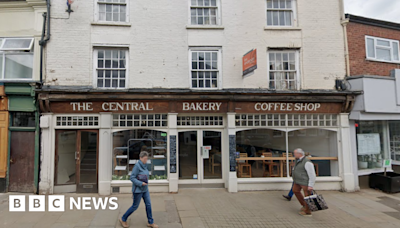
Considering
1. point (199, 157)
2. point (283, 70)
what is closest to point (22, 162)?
point (199, 157)

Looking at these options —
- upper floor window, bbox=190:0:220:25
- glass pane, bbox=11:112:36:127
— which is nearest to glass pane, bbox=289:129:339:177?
upper floor window, bbox=190:0:220:25

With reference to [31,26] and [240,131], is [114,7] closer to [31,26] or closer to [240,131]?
[31,26]

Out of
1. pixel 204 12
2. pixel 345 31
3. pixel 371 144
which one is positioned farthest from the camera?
pixel 371 144

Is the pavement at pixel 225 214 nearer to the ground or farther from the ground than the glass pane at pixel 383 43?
nearer to the ground

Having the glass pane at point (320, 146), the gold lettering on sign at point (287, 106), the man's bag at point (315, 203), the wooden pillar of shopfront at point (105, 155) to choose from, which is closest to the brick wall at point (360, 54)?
the gold lettering on sign at point (287, 106)

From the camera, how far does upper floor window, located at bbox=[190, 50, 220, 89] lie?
8.38 metres

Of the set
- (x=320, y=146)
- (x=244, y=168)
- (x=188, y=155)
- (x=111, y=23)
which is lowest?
(x=244, y=168)

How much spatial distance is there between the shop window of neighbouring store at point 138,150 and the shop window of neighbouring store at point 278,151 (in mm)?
2781

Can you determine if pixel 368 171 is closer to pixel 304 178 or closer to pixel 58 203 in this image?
pixel 304 178

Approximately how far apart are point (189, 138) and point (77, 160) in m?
3.93

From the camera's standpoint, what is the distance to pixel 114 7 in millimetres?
8328

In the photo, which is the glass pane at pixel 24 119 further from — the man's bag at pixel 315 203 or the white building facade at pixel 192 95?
the man's bag at pixel 315 203

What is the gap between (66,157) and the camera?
Result: 7.95 metres

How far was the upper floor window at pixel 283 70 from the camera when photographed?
8.61m
